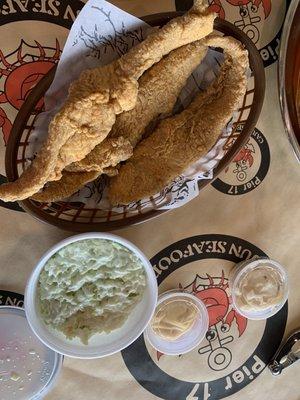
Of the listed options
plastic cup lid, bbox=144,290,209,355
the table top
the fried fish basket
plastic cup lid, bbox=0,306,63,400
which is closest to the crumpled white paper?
the fried fish basket

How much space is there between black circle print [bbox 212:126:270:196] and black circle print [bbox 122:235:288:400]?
0.42 ft

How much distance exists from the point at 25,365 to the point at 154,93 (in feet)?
2.40

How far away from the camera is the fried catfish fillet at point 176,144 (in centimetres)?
119

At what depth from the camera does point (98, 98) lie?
104 centimetres

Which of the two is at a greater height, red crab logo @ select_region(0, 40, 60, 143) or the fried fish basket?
red crab logo @ select_region(0, 40, 60, 143)

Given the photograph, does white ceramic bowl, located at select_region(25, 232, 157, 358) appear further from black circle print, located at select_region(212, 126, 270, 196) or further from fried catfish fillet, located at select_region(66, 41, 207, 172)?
black circle print, located at select_region(212, 126, 270, 196)

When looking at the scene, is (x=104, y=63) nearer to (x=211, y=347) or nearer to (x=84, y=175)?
(x=84, y=175)

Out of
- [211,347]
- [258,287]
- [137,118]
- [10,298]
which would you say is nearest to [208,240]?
[258,287]

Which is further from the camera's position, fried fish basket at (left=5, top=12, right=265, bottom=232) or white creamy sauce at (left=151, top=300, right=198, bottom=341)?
white creamy sauce at (left=151, top=300, right=198, bottom=341)

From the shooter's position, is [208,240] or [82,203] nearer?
[82,203]

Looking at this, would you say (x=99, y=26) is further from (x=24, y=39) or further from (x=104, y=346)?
(x=104, y=346)

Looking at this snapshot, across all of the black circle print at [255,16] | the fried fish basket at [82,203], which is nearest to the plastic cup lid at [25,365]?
the fried fish basket at [82,203]

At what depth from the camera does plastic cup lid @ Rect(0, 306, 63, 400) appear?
1.33 metres

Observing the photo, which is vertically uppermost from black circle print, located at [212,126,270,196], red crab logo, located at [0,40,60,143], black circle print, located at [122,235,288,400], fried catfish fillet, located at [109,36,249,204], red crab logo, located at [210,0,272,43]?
red crab logo, located at [210,0,272,43]
